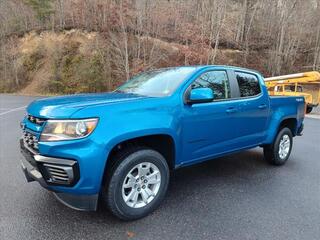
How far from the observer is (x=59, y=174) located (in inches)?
104

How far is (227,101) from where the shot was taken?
3895mm

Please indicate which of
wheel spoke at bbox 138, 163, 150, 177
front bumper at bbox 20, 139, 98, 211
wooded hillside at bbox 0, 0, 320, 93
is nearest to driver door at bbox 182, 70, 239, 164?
wheel spoke at bbox 138, 163, 150, 177

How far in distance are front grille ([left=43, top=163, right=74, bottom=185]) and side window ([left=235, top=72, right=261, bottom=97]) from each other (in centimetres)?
284

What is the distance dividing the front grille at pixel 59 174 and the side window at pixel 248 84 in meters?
2.84

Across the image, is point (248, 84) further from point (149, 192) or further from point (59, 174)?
point (59, 174)

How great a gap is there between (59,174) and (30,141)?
23.3 inches

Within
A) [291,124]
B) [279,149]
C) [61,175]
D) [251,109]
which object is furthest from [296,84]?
[61,175]

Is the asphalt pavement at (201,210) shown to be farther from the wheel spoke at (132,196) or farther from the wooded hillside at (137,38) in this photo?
the wooded hillside at (137,38)

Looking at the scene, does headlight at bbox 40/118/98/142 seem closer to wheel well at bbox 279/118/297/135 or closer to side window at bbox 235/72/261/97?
side window at bbox 235/72/261/97

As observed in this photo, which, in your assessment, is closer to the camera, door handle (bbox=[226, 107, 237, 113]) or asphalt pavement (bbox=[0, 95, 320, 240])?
asphalt pavement (bbox=[0, 95, 320, 240])

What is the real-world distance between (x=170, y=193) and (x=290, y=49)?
28.7 m

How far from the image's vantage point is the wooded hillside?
23.8 m

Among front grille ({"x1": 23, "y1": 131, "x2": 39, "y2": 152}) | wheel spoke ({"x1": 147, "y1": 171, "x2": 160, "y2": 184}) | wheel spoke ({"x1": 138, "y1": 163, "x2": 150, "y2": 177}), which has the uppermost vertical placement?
front grille ({"x1": 23, "y1": 131, "x2": 39, "y2": 152})

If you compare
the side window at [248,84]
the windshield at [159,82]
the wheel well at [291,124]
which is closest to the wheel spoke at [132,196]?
the windshield at [159,82]
